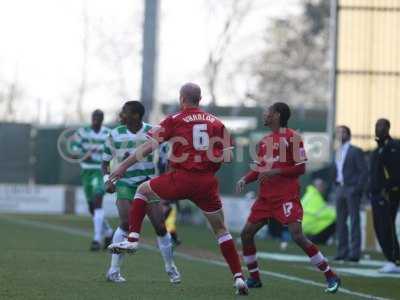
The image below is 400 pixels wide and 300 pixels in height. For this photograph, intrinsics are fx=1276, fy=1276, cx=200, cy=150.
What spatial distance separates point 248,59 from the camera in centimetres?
6228

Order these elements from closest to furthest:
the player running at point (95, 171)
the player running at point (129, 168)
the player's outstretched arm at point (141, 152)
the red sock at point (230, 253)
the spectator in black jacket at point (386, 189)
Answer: the player's outstretched arm at point (141, 152)
the red sock at point (230, 253)
the player running at point (129, 168)
the spectator in black jacket at point (386, 189)
the player running at point (95, 171)

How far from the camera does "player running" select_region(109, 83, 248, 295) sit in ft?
40.3

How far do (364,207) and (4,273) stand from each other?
13.2 m

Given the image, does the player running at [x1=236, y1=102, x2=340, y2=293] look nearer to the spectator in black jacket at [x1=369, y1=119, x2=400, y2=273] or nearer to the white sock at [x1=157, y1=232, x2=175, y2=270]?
the white sock at [x1=157, y1=232, x2=175, y2=270]

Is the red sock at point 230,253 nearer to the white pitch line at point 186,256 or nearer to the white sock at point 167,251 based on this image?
the white sock at point 167,251

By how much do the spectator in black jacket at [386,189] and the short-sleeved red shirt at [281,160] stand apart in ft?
13.9

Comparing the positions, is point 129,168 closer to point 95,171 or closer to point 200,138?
point 200,138

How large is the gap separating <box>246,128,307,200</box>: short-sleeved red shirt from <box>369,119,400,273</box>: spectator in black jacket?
13.9 ft

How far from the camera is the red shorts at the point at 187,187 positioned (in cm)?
1231

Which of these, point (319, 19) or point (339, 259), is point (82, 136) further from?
point (319, 19)

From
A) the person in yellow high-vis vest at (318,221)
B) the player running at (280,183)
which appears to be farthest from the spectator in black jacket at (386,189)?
the person in yellow high-vis vest at (318,221)

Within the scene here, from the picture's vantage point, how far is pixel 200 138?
12289 millimetres

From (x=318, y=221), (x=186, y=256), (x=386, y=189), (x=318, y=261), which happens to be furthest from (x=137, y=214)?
(x=318, y=221)

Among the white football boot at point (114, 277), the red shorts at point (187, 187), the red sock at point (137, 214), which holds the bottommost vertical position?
the white football boot at point (114, 277)
